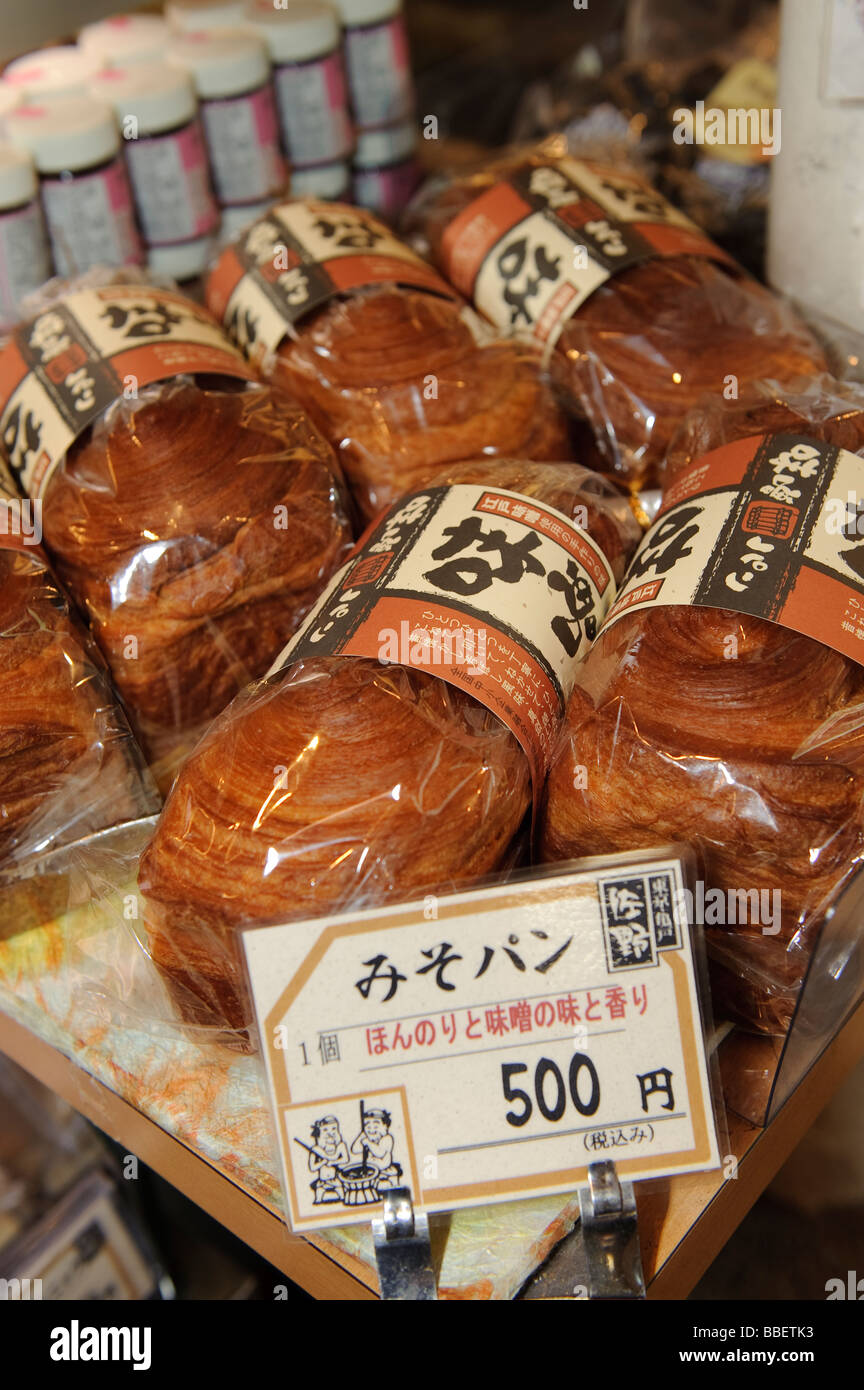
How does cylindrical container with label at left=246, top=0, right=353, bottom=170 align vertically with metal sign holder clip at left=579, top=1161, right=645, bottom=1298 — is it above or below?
above

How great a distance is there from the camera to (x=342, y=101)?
2.15 m

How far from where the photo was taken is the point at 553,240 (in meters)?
1.71

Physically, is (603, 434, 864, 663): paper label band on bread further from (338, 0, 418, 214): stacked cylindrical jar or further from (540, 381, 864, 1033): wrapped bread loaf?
(338, 0, 418, 214): stacked cylindrical jar

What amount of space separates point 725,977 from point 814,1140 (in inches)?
33.5

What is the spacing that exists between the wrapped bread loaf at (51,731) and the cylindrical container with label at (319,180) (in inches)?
46.2

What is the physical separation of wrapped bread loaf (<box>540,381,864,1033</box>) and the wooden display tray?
164mm

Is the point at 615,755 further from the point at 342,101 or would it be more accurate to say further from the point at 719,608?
the point at 342,101

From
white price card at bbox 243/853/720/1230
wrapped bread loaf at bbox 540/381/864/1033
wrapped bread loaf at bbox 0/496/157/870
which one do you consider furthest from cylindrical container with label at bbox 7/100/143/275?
white price card at bbox 243/853/720/1230

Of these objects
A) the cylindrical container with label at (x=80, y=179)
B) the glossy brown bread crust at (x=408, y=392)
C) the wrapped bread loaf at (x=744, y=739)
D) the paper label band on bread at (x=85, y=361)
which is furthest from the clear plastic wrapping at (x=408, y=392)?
the cylindrical container with label at (x=80, y=179)

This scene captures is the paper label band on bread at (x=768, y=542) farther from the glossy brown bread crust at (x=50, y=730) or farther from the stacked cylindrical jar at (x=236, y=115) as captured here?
the stacked cylindrical jar at (x=236, y=115)

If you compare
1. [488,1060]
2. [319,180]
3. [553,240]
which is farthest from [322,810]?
[319,180]

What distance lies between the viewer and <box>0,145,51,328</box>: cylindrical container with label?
5.90ft

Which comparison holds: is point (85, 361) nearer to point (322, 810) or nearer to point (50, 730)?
point (50, 730)

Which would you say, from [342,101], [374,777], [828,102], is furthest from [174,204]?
[374,777]
